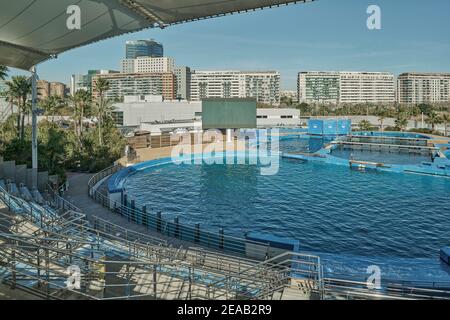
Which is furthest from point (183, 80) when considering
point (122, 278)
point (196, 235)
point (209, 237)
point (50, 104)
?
point (122, 278)

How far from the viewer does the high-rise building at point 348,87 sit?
188 meters

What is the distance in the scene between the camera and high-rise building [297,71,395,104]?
18788 cm

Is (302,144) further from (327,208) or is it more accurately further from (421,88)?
(421,88)

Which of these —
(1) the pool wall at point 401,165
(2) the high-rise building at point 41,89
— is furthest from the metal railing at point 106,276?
(1) the pool wall at point 401,165

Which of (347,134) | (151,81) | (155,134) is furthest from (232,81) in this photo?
(155,134)

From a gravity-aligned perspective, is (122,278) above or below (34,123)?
below

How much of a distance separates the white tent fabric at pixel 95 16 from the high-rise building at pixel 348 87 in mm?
182131

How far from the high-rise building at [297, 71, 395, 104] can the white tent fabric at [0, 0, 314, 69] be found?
182131 mm

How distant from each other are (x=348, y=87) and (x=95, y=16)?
19072 centimetres

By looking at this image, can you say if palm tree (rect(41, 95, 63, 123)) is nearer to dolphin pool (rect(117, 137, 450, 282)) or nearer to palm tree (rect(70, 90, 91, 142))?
palm tree (rect(70, 90, 91, 142))

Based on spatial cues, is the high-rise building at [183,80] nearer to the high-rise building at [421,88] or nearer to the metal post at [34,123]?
the high-rise building at [421,88]

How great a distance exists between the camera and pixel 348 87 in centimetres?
18862

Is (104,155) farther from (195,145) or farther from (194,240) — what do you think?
(194,240)
